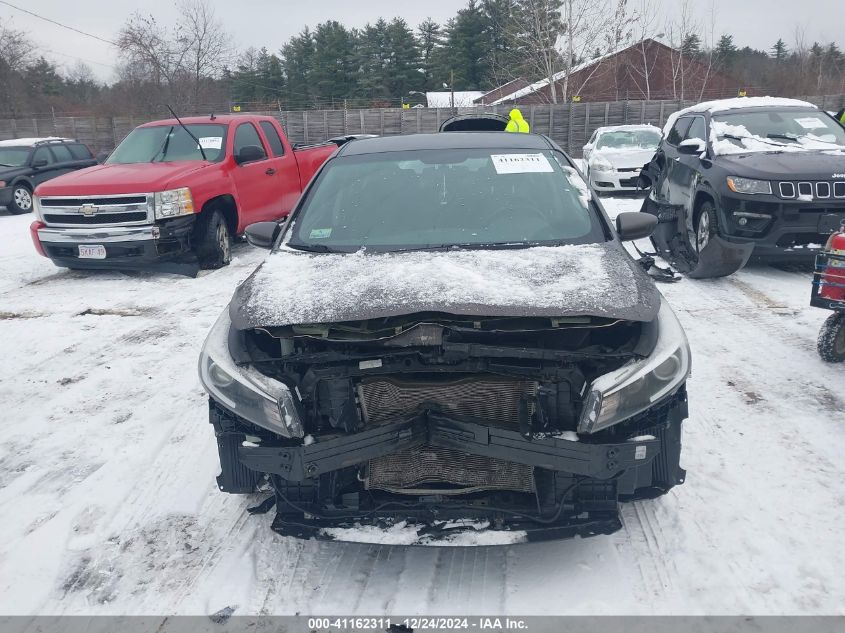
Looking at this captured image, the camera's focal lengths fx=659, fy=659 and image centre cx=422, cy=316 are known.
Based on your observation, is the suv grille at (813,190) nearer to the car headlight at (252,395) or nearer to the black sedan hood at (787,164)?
the black sedan hood at (787,164)

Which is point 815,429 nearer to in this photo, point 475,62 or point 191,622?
point 191,622

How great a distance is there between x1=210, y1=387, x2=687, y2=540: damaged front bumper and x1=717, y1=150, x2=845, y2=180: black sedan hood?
496 cm

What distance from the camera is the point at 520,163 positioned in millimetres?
4137

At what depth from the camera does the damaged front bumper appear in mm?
2574

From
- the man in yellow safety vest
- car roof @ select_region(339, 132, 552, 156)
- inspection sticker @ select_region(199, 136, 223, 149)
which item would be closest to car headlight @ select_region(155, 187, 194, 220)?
inspection sticker @ select_region(199, 136, 223, 149)

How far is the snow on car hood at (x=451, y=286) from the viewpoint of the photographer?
8.68 feet

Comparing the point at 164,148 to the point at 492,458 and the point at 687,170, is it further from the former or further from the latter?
the point at 492,458

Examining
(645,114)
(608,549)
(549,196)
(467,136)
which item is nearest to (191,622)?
(608,549)

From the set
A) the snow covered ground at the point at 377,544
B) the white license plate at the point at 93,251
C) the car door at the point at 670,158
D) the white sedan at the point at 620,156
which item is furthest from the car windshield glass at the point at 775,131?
the white license plate at the point at 93,251

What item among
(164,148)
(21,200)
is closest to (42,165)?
Answer: (21,200)

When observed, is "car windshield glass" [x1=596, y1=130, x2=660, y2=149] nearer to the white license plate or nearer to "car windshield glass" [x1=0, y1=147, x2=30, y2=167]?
the white license plate

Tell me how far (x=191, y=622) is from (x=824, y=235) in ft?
22.4

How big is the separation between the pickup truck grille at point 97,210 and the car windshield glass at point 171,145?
1304mm

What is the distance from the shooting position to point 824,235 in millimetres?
6742
